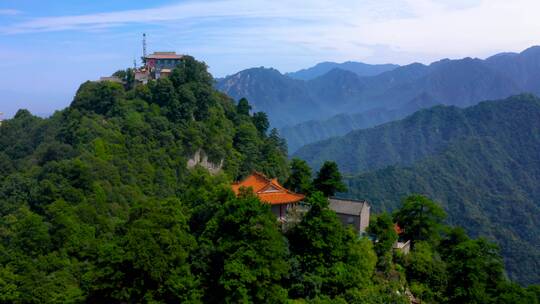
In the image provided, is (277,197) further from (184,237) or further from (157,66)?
(157,66)

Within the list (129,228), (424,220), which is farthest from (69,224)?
(424,220)

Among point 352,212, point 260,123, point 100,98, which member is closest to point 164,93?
point 100,98

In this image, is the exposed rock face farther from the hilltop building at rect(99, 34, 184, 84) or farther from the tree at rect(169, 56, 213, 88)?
the hilltop building at rect(99, 34, 184, 84)

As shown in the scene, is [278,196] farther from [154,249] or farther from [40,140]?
[40,140]

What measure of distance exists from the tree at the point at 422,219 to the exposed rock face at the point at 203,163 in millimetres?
18749

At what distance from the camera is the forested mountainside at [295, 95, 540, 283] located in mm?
100438

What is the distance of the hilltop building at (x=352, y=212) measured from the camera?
3038 centimetres

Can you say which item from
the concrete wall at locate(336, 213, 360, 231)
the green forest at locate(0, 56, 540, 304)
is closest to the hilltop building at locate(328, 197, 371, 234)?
the concrete wall at locate(336, 213, 360, 231)

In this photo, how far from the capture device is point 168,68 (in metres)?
57.6

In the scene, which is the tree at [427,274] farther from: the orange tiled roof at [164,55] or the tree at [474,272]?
the orange tiled roof at [164,55]

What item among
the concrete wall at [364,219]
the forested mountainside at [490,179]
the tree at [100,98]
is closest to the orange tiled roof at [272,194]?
the concrete wall at [364,219]

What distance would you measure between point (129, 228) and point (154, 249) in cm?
292

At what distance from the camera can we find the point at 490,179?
5472 inches

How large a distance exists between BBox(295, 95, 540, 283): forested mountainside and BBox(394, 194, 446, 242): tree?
185 ft
